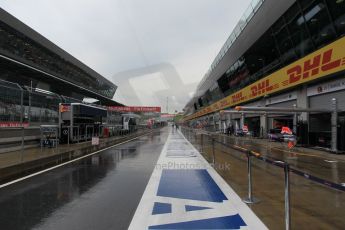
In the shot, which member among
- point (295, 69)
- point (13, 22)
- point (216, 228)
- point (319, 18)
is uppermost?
point (13, 22)

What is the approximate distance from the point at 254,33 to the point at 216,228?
26016 mm

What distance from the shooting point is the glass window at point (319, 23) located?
64.8 feet

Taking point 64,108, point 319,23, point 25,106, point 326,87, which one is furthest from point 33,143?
point 319,23

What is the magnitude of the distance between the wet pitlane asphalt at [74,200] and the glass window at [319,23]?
47.3 feet

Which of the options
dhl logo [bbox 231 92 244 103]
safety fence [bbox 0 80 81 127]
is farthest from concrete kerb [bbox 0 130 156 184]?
dhl logo [bbox 231 92 244 103]

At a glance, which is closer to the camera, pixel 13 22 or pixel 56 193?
pixel 56 193

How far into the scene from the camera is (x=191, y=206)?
273 inches

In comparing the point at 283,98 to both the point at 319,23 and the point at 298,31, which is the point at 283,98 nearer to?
the point at 298,31

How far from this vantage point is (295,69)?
75.9ft

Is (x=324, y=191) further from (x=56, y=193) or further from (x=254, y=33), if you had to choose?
(x=254, y=33)

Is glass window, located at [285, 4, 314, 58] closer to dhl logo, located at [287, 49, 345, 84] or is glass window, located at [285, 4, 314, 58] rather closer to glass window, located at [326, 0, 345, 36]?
dhl logo, located at [287, 49, 345, 84]

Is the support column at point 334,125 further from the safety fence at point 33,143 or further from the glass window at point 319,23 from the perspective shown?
the safety fence at point 33,143

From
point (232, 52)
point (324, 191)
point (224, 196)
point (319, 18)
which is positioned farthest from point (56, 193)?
point (232, 52)

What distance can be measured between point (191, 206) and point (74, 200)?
253cm
